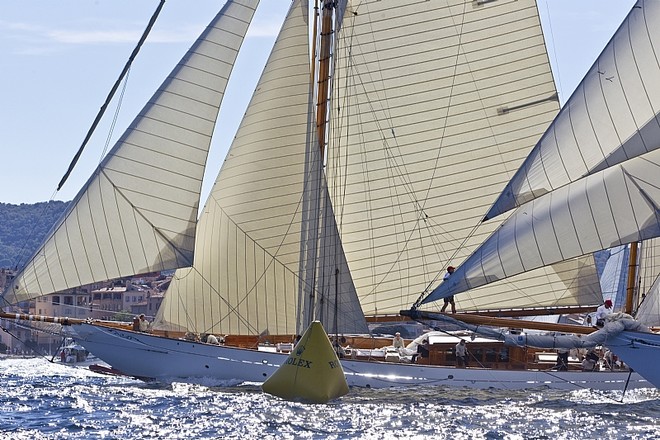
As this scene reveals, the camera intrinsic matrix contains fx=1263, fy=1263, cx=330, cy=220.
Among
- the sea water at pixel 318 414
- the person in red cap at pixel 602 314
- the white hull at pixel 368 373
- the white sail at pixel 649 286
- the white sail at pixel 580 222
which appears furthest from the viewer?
the white sail at pixel 649 286

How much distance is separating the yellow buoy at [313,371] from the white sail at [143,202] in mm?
4090

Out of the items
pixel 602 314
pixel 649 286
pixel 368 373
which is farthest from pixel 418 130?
pixel 602 314

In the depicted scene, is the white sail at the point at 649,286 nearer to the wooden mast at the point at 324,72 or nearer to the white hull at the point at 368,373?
the white hull at the point at 368,373

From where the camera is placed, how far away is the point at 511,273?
29188 mm

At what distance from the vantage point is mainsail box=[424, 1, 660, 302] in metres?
27.7

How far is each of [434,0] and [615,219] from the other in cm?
1262

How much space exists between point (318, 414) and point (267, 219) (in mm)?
7548

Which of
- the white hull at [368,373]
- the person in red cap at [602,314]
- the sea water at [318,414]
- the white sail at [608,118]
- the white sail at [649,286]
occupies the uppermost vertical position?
the white sail at [608,118]

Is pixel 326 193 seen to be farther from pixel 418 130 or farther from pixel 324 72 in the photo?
pixel 324 72

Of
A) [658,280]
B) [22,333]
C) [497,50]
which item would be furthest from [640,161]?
[22,333]

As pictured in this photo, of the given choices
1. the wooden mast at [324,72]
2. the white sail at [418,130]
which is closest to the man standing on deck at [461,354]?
the white sail at [418,130]

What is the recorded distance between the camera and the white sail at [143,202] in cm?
3391

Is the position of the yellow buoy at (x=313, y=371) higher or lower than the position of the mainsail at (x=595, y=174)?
lower

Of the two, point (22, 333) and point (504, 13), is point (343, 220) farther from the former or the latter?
point (22, 333)
